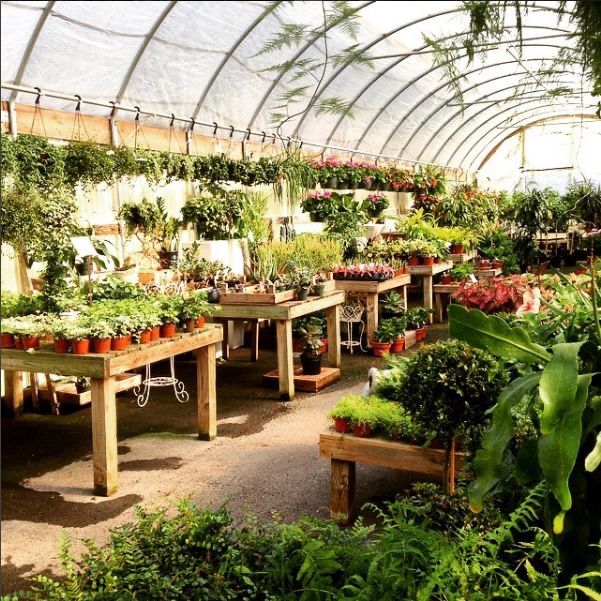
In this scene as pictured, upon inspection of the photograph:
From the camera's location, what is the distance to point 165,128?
730 centimetres

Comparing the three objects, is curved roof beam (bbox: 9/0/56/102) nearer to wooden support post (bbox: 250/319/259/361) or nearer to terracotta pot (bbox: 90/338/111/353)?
terracotta pot (bbox: 90/338/111/353)

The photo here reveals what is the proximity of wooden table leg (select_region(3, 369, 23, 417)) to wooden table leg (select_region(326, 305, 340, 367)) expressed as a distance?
9.70ft

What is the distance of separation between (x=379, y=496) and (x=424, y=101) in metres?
9.46

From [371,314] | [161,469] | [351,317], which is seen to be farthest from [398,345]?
[161,469]

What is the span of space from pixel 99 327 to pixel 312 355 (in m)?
2.97

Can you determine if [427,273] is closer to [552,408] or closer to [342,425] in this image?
[342,425]

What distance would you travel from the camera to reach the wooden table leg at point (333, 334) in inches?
274

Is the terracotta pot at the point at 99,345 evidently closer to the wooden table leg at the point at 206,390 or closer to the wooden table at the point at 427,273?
the wooden table leg at the point at 206,390

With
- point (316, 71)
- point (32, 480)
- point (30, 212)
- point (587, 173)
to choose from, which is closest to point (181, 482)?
point (32, 480)

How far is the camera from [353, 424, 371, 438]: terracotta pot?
3510 millimetres

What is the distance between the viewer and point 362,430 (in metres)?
3.51

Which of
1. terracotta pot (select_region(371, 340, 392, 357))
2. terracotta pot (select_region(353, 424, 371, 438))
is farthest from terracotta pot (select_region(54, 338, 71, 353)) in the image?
terracotta pot (select_region(371, 340, 392, 357))

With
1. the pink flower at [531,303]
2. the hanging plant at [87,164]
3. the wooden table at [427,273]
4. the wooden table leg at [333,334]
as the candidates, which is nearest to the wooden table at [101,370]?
the hanging plant at [87,164]

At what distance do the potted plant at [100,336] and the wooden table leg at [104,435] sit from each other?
18cm
